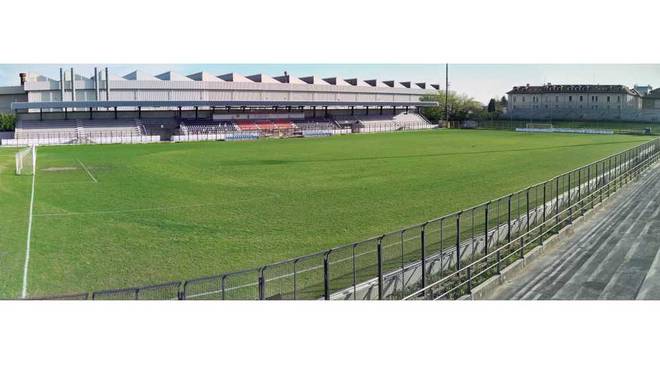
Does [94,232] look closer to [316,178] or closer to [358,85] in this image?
[316,178]

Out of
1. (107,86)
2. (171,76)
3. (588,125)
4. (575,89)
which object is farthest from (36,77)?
(588,125)

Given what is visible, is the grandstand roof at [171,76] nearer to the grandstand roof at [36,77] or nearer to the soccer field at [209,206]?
the grandstand roof at [36,77]

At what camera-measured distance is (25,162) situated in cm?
2889

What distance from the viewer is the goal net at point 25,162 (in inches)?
1007

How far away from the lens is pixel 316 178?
2352cm

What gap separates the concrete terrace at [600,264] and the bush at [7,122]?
44905 mm

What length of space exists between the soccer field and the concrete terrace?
359cm

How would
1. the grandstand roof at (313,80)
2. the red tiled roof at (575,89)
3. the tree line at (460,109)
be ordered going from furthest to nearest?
the tree line at (460,109) → the grandstand roof at (313,80) → the red tiled roof at (575,89)

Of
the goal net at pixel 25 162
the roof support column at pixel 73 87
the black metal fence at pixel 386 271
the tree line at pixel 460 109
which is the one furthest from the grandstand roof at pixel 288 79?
the black metal fence at pixel 386 271

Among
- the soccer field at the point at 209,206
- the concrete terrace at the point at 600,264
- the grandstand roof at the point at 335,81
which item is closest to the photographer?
the concrete terrace at the point at 600,264

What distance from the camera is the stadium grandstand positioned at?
50375mm

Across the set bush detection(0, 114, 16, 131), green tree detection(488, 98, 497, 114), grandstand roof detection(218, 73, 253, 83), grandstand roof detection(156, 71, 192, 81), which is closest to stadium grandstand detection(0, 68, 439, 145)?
grandstand roof detection(156, 71, 192, 81)

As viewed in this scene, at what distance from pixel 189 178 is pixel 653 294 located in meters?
17.4

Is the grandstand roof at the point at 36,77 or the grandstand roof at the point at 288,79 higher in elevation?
the grandstand roof at the point at 288,79
